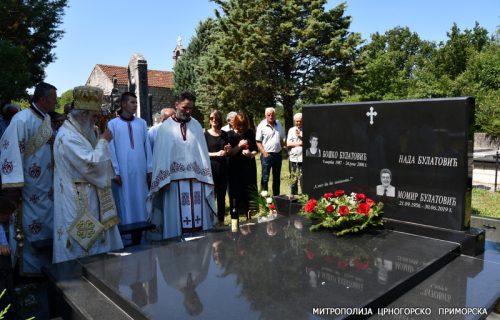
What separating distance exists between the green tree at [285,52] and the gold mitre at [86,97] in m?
17.8

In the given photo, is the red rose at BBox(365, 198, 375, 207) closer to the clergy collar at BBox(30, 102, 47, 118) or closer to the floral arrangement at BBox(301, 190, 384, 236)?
the floral arrangement at BBox(301, 190, 384, 236)

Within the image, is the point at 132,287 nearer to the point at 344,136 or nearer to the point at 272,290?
the point at 272,290

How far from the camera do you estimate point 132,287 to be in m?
2.85

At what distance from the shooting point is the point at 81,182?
11.9ft

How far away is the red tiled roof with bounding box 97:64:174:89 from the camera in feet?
123

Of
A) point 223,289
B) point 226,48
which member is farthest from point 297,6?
point 223,289

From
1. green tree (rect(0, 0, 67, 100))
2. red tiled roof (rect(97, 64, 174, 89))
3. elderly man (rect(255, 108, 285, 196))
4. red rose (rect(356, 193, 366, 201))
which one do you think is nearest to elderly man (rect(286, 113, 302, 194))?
elderly man (rect(255, 108, 285, 196))

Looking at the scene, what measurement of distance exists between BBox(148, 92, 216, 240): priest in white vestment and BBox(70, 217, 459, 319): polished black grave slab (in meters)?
0.78

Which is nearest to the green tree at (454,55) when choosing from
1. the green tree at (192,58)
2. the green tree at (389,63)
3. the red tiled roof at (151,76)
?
the green tree at (389,63)

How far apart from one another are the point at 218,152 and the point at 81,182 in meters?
2.73

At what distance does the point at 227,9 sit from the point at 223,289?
23618 mm

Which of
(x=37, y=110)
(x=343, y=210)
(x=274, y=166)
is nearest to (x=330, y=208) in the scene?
(x=343, y=210)

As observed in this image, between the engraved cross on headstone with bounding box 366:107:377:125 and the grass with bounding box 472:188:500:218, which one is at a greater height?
the engraved cross on headstone with bounding box 366:107:377:125

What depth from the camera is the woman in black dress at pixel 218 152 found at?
615 cm
